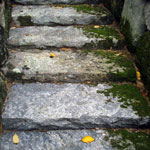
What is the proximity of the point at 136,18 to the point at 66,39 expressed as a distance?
858mm

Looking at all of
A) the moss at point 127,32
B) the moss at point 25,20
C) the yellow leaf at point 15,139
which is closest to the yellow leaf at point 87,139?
the yellow leaf at point 15,139

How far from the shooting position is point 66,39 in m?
2.45

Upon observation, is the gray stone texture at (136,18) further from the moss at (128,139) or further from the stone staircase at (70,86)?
the moss at (128,139)

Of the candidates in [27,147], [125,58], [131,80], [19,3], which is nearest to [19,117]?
[27,147]

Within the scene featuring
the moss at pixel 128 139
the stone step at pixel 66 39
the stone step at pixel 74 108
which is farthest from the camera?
the stone step at pixel 66 39

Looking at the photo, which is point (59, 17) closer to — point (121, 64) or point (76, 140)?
point (121, 64)

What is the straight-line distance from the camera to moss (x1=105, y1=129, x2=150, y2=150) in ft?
5.01

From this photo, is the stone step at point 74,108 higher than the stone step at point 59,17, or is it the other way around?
the stone step at point 59,17

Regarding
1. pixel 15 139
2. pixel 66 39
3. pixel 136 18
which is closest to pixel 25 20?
pixel 66 39

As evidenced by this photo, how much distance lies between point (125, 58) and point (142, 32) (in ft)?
1.11

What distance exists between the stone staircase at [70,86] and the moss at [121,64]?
0.4 inches

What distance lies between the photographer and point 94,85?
199 cm

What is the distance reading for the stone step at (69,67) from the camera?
6.56 ft

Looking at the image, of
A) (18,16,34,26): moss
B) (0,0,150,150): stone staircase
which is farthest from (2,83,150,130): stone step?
(18,16,34,26): moss
